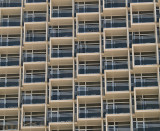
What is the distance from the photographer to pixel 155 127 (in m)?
82.8

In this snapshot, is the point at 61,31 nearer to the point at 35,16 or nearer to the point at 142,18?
the point at 35,16

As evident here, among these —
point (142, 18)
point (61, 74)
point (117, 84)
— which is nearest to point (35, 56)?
point (61, 74)

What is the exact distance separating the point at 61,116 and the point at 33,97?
4.52m

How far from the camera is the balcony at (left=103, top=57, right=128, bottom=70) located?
86188mm

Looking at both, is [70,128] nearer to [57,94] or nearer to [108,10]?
[57,94]

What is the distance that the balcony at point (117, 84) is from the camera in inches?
3337

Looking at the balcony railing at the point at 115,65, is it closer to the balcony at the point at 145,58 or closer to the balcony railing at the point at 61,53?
the balcony at the point at 145,58

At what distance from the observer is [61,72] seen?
87.0 metres

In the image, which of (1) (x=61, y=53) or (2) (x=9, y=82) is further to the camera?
(1) (x=61, y=53)

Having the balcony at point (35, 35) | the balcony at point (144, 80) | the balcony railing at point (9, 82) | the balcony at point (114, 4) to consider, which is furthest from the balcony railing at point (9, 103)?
the balcony at point (114, 4)

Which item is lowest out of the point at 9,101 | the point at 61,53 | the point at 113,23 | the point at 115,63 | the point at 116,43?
the point at 9,101

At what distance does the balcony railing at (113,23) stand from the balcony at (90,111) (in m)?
10.7

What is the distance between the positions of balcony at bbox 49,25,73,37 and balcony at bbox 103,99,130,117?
1094 centimetres

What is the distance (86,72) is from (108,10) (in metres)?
9.06
